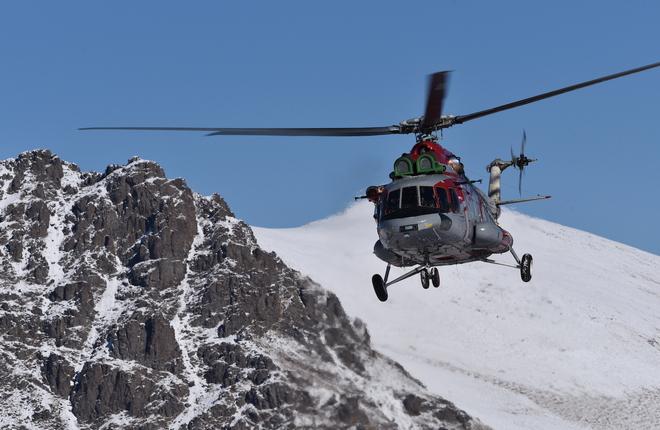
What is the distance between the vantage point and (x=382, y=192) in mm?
80000

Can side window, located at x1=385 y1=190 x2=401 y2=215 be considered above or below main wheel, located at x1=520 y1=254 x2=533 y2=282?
above

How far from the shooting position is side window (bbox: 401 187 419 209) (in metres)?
78.0

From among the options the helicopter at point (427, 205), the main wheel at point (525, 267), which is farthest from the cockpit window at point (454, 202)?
the main wheel at point (525, 267)

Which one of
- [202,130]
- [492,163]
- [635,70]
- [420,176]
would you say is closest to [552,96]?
[635,70]

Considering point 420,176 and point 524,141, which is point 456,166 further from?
point 524,141

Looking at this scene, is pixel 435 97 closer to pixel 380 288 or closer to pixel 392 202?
pixel 392 202

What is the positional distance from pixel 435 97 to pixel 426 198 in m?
9.53

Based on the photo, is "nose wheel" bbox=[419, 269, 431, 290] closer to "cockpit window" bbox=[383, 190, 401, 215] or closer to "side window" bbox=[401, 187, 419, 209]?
"cockpit window" bbox=[383, 190, 401, 215]

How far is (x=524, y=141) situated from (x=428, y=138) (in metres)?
16.6

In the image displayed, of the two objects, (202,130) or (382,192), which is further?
(382,192)

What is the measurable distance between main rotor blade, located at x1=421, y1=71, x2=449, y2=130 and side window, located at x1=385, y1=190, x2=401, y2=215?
13.6 ft

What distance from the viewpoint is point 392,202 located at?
258ft

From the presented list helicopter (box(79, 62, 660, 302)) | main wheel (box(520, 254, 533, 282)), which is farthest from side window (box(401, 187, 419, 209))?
main wheel (box(520, 254, 533, 282))

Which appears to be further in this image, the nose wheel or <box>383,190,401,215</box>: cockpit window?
the nose wheel
